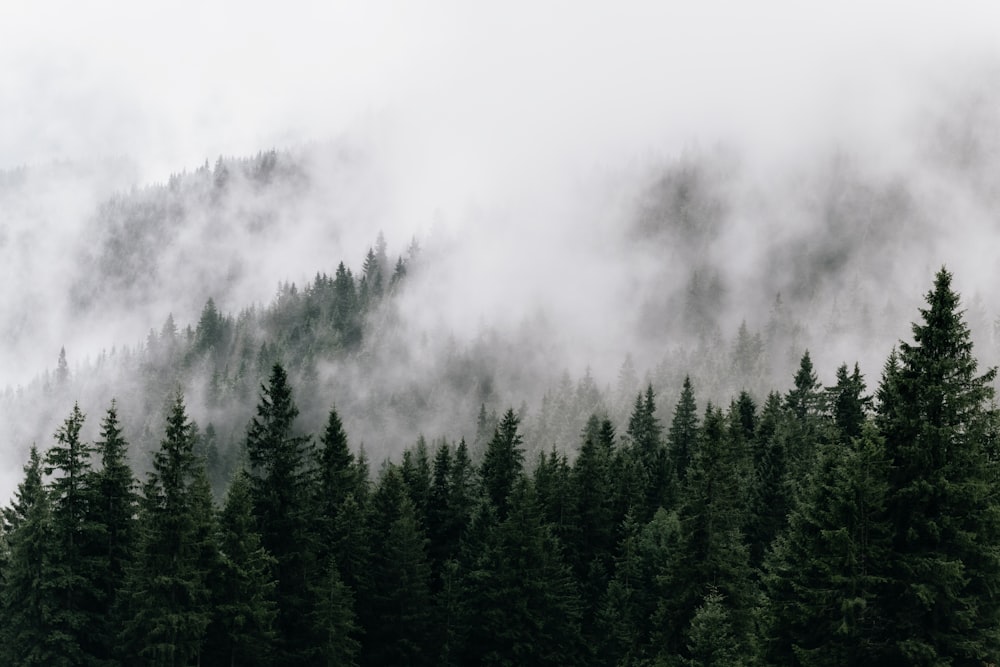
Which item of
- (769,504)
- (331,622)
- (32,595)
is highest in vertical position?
(769,504)

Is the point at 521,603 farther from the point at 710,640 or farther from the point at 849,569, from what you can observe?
the point at 849,569

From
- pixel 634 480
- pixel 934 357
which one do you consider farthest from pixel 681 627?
pixel 634 480

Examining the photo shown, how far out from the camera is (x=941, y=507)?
69.1 feet

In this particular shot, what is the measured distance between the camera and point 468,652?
44.7 m

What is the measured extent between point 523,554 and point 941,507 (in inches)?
1029

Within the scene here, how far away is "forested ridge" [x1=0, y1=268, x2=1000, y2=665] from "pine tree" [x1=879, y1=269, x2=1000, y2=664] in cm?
6

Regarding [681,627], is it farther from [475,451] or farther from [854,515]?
[475,451]

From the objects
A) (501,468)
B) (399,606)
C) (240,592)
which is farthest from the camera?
(501,468)

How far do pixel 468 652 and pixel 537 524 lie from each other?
8092mm

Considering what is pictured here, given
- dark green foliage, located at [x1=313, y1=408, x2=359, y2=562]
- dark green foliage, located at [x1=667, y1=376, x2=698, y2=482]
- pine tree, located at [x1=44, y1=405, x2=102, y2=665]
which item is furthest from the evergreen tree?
dark green foliage, located at [x1=667, y1=376, x2=698, y2=482]

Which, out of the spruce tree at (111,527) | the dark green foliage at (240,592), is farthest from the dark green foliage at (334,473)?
the spruce tree at (111,527)

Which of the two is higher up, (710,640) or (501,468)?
(501,468)

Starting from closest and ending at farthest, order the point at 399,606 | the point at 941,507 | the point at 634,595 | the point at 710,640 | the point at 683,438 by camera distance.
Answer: the point at 941,507
the point at 710,640
the point at 399,606
the point at 634,595
the point at 683,438

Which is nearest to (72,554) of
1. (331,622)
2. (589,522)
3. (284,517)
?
(284,517)
